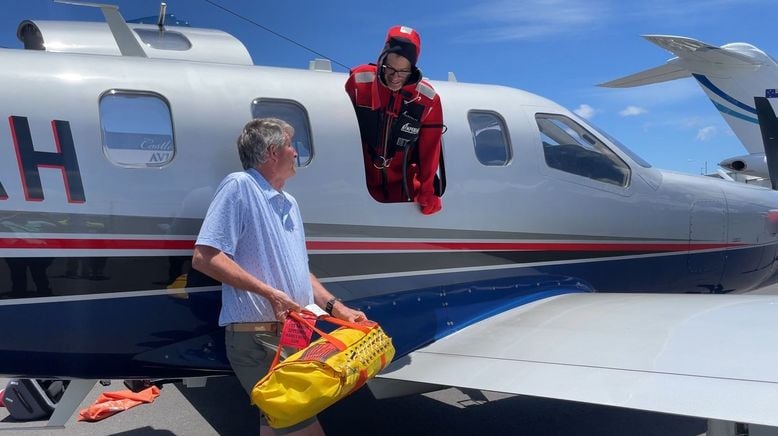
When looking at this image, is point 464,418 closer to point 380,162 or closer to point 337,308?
point 380,162

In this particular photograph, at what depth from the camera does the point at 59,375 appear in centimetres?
347

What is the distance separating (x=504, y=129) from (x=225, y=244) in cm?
256

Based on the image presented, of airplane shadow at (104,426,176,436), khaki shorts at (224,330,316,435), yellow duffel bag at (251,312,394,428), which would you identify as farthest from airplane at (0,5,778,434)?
airplane shadow at (104,426,176,436)

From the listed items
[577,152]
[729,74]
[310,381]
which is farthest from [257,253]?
[729,74]

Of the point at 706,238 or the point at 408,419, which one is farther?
the point at 706,238

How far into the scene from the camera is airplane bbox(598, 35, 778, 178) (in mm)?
16219

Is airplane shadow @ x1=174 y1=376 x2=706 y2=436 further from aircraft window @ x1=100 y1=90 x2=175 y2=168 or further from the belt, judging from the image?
aircraft window @ x1=100 y1=90 x2=175 y2=168

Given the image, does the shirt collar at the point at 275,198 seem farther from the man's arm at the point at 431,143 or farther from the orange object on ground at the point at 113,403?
the orange object on ground at the point at 113,403

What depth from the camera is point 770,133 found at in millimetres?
7809

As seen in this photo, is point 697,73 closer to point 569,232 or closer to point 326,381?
point 569,232

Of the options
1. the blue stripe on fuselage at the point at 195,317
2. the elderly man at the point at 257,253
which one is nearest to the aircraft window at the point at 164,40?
the elderly man at the point at 257,253

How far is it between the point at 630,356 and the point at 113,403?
4.27m

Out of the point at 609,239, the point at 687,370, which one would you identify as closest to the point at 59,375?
the point at 687,370

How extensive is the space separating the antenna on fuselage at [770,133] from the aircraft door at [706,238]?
2.26 meters
